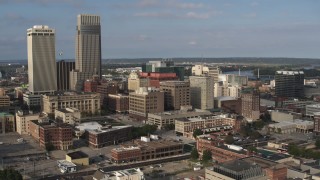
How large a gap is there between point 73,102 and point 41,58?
1572cm

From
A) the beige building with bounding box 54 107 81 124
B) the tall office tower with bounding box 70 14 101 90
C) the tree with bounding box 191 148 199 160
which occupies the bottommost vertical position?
the tree with bounding box 191 148 199 160

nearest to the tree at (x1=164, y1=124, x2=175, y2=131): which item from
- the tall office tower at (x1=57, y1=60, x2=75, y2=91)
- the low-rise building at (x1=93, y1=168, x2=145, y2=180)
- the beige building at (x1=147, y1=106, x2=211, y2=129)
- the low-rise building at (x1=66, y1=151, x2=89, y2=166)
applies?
the beige building at (x1=147, y1=106, x2=211, y2=129)

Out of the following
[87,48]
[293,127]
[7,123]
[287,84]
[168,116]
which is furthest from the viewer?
[87,48]

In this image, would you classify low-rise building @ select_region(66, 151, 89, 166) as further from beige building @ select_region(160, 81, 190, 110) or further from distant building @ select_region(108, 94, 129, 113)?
distant building @ select_region(108, 94, 129, 113)

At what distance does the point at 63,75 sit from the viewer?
10106cm

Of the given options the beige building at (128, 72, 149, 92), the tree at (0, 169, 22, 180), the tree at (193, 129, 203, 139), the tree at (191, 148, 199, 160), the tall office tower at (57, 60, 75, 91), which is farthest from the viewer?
the tall office tower at (57, 60, 75, 91)

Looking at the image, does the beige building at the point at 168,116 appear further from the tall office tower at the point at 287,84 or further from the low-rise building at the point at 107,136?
the tall office tower at the point at 287,84

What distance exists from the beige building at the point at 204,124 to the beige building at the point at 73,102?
2223 centimetres

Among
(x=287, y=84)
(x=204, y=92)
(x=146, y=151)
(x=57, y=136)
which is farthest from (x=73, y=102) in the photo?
(x=287, y=84)

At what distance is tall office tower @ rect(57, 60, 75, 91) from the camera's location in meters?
100

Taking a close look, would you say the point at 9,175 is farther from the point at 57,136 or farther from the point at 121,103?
the point at 121,103

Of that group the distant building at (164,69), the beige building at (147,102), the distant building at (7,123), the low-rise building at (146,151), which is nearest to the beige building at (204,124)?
the low-rise building at (146,151)

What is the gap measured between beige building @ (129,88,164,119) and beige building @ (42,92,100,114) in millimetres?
8291

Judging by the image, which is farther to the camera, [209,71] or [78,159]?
[209,71]
